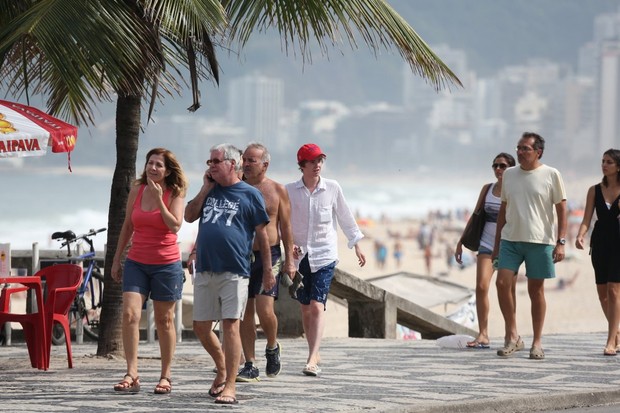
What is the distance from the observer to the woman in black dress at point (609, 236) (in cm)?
1111

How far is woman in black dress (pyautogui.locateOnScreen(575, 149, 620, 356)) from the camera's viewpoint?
1111cm

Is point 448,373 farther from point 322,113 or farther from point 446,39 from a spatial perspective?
point 446,39

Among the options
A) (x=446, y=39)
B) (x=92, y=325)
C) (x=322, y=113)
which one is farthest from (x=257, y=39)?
(x=92, y=325)

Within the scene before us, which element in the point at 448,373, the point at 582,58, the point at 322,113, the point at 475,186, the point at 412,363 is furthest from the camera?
the point at 582,58

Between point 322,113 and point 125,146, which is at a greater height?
point 322,113

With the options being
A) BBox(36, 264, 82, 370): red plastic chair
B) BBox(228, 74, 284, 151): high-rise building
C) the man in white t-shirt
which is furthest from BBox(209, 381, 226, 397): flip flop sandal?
BBox(228, 74, 284, 151): high-rise building

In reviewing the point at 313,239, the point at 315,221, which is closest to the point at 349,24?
the point at 315,221

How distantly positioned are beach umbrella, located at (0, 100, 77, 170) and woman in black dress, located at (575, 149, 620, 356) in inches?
181

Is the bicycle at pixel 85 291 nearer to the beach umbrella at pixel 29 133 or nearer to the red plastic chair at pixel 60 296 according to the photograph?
the red plastic chair at pixel 60 296

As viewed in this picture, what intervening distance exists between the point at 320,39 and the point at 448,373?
2.84m

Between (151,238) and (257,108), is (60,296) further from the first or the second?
(257,108)

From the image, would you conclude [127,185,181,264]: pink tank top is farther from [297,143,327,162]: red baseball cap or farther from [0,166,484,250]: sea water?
[0,166,484,250]: sea water

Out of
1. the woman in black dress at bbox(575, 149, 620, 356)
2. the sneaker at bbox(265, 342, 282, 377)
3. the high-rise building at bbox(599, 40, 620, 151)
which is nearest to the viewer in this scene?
the sneaker at bbox(265, 342, 282, 377)

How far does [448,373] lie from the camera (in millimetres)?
9773
